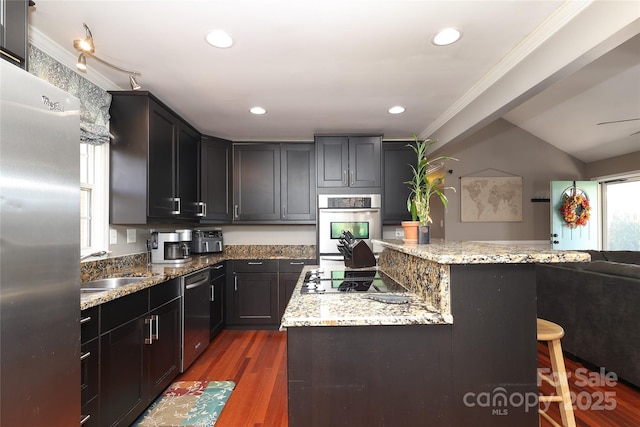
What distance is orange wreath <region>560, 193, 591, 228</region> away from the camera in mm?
5559

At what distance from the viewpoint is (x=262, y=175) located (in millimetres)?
4219

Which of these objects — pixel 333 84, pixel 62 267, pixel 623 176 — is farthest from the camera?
pixel 623 176

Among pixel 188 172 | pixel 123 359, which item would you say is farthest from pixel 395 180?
pixel 123 359

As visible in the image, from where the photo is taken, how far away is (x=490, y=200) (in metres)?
6.11

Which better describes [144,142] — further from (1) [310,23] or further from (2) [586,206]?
(2) [586,206]

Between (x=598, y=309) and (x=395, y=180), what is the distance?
2.34m

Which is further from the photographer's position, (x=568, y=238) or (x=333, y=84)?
(x=568, y=238)

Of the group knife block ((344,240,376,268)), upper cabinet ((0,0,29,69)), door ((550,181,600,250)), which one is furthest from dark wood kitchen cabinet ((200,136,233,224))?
door ((550,181,600,250))

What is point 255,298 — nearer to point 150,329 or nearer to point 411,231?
point 150,329

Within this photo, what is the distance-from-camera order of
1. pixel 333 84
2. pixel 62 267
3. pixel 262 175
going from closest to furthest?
pixel 62 267 < pixel 333 84 < pixel 262 175

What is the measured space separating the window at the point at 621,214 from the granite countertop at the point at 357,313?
20.1 feet

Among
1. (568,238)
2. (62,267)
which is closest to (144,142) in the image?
(62,267)

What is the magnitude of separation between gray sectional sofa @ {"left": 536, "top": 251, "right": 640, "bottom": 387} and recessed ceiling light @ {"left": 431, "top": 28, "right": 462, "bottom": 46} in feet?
7.03

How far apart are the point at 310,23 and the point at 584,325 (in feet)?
10.3
